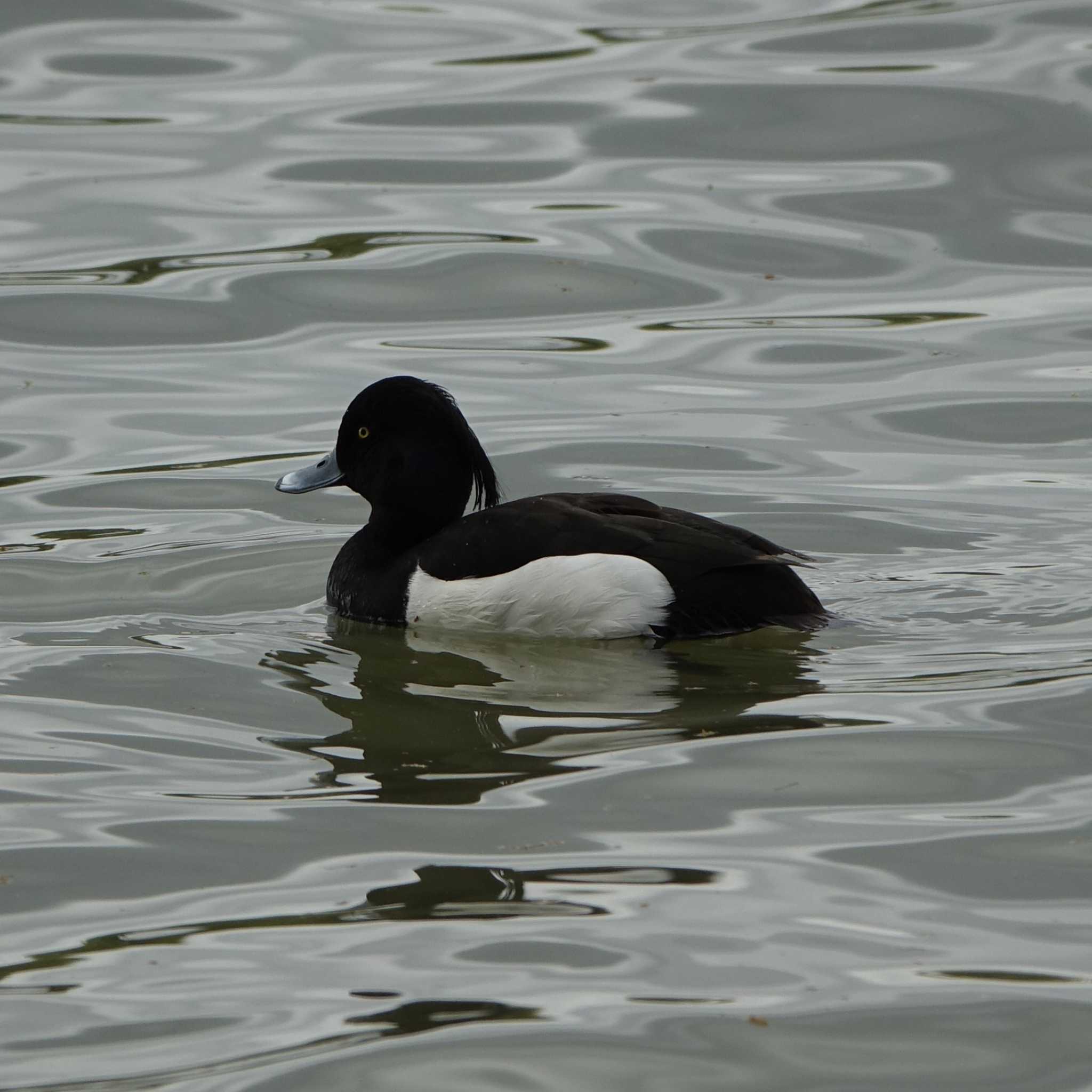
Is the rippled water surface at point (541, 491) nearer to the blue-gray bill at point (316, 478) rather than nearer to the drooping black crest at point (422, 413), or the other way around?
the blue-gray bill at point (316, 478)

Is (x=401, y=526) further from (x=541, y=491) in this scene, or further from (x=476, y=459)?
(x=541, y=491)

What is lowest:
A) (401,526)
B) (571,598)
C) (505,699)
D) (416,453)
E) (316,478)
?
(505,699)

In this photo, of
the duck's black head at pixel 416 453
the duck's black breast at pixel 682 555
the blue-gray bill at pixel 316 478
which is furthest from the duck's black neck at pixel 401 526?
the duck's black breast at pixel 682 555

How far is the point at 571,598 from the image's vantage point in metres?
6.71

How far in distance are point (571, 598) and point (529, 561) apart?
7.5 inches

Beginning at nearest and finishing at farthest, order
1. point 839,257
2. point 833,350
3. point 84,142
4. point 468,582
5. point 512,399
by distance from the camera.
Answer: point 468,582, point 512,399, point 833,350, point 839,257, point 84,142

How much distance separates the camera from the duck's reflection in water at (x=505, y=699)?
17.9ft

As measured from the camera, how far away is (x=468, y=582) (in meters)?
6.87

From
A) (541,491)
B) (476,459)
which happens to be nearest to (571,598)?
(476,459)

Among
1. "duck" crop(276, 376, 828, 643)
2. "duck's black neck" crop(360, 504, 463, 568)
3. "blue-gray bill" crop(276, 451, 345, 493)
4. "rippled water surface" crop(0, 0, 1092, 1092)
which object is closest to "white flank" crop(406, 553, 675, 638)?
"duck" crop(276, 376, 828, 643)

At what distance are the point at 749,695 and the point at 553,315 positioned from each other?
5.46 meters

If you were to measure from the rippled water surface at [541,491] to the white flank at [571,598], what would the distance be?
12 centimetres

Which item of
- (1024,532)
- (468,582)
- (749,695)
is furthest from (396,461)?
(1024,532)

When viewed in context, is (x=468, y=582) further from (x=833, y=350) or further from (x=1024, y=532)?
(x=833, y=350)
